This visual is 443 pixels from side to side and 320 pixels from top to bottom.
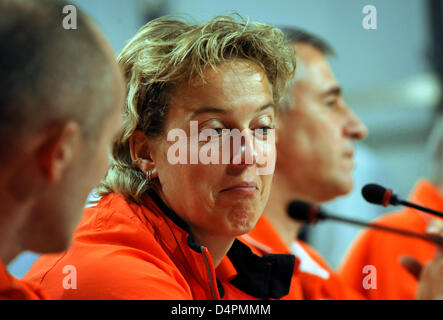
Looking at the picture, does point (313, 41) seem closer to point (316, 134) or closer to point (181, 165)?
point (316, 134)

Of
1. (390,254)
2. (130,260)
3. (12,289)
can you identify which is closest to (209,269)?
(130,260)

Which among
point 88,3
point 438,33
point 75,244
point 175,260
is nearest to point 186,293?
point 175,260

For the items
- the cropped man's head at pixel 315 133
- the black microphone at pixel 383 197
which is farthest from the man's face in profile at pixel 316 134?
the black microphone at pixel 383 197

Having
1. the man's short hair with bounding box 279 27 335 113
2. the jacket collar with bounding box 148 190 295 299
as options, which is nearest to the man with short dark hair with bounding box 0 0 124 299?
the jacket collar with bounding box 148 190 295 299

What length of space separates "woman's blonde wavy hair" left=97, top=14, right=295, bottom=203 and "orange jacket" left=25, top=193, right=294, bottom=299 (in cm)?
4

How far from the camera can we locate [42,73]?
61 centimetres

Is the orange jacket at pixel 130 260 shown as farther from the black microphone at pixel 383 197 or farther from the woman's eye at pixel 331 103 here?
the woman's eye at pixel 331 103

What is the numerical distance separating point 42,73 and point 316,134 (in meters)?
0.98

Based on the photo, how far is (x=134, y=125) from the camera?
850mm

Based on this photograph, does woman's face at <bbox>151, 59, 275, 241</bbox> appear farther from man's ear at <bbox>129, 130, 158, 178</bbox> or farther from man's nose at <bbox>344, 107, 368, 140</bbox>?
man's nose at <bbox>344, 107, 368, 140</bbox>

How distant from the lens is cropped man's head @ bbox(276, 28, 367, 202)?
1.47 meters

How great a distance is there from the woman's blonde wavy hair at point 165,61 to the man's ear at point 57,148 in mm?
212

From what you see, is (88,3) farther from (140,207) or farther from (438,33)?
(438,33)
